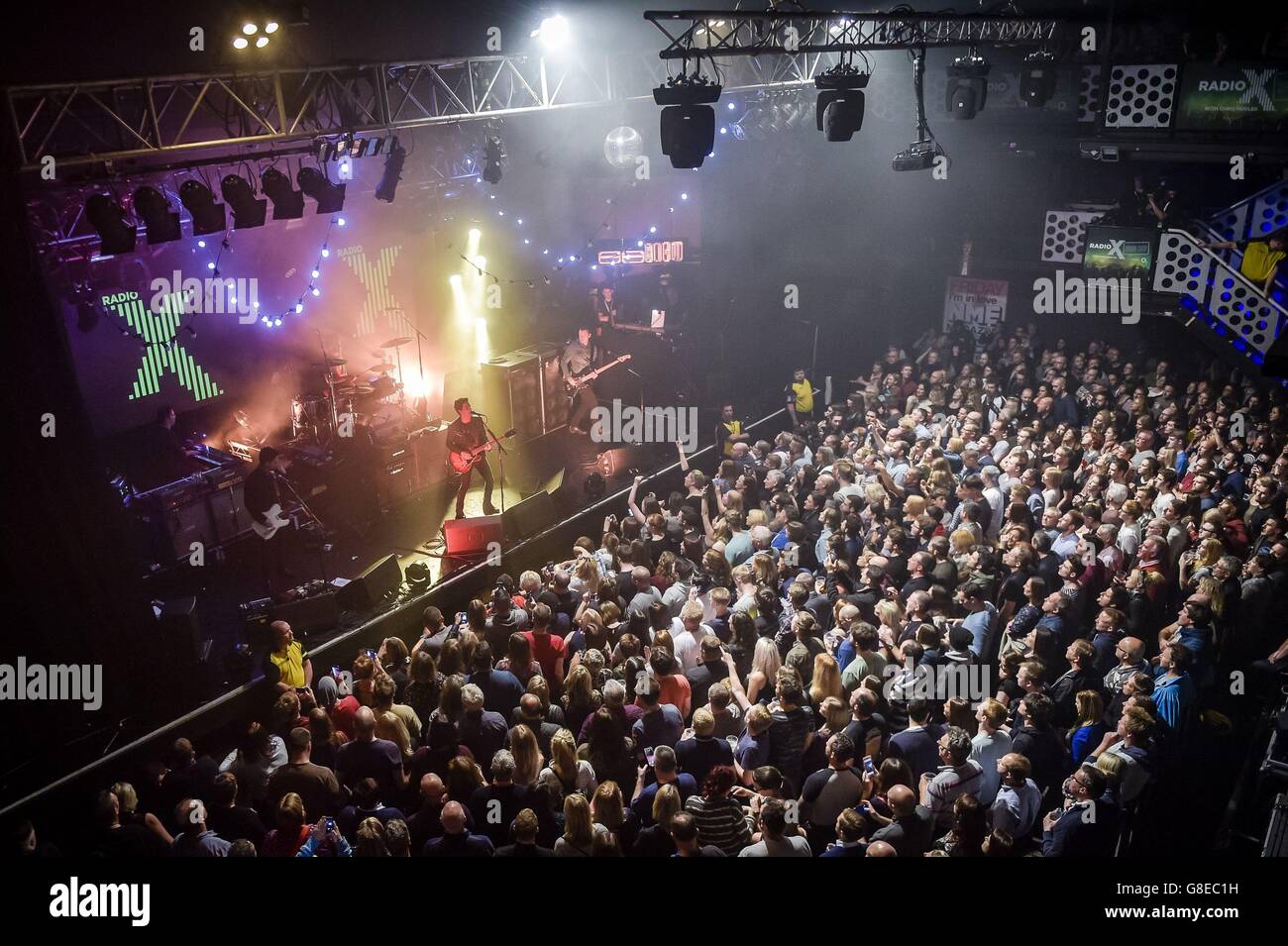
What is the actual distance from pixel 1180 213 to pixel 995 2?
3791 mm

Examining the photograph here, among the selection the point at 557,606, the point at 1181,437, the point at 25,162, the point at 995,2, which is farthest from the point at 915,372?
the point at 25,162

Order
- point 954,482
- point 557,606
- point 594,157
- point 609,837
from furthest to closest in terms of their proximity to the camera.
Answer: point 594,157
point 954,482
point 557,606
point 609,837

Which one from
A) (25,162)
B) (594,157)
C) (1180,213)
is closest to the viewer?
(25,162)

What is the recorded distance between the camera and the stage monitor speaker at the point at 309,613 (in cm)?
703

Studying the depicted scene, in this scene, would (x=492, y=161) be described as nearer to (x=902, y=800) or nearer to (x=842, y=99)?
(x=842, y=99)

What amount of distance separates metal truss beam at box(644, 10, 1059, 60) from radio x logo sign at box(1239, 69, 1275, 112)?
6.62 ft

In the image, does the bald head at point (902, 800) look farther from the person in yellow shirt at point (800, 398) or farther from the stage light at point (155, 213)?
the person in yellow shirt at point (800, 398)

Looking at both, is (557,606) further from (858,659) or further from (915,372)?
(915,372)

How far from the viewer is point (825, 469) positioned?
7.98 metres

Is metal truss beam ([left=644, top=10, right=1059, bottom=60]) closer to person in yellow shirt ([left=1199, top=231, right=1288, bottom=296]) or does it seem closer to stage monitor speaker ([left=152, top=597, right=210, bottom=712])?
person in yellow shirt ([left=1199, top=231, right=1288, bottom=296])

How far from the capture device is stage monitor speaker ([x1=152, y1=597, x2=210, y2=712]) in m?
6.69

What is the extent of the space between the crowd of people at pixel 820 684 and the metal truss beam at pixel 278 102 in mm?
3664

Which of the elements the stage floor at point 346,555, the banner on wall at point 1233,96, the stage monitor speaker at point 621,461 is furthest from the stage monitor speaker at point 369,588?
the banner on wall at point 1233,96

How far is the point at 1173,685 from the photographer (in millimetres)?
4699
